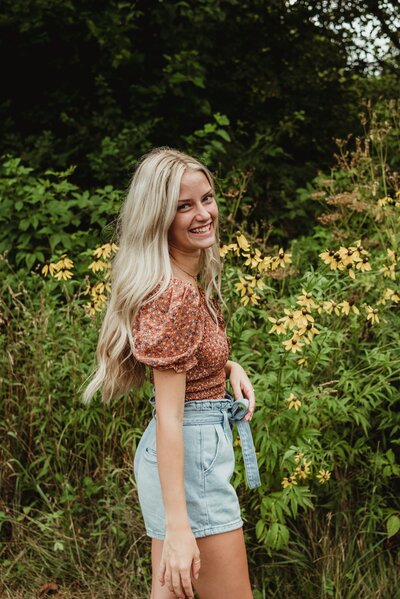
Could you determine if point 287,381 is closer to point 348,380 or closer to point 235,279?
point 348,380

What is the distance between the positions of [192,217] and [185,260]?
14 centimetres

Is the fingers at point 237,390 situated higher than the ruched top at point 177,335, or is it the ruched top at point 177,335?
the ruched top at point 177,335

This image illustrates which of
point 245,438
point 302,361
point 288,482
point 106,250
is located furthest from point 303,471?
point 106,250

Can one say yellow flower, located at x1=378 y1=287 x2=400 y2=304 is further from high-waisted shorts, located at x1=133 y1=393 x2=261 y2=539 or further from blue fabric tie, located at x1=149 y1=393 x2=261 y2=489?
high-waisted shorts, located at x1=133 y1=393 x2=261 y2=539

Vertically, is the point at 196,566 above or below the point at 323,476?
above

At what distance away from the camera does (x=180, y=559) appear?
1.78m

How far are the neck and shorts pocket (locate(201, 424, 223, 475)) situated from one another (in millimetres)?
450

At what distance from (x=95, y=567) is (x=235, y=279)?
1.39 metres

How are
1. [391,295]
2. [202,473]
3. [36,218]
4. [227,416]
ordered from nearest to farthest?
[202,473], [227,416], [391,295], [36,218]

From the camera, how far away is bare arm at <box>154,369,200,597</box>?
5.85 ft

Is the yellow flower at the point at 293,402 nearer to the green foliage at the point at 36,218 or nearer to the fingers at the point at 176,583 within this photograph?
the fingers at the point at 176,583

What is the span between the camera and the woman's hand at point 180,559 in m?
1.78

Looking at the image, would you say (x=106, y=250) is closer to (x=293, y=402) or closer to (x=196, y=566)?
(x=293, y=402)

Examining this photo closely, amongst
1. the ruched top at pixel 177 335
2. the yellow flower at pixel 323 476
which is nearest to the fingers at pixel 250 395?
the ruched top at pixel 177 335
